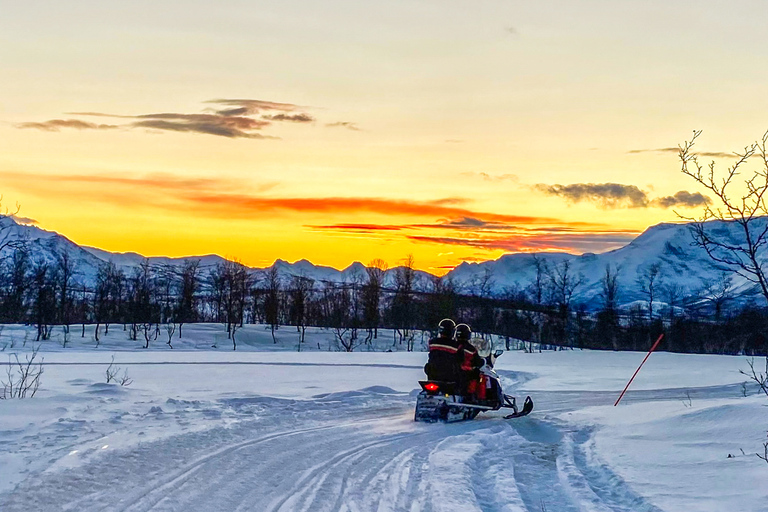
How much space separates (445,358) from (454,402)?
3.02 feet

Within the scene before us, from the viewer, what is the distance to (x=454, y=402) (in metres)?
13.8

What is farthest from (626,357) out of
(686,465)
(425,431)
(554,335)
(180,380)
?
(554,335)

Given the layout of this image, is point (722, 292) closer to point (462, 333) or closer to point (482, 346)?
point (482, 346)

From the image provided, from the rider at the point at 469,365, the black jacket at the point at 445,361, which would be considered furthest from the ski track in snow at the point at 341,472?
the black jacket at the point at 445,361

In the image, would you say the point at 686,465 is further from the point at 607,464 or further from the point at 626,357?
the point at 626,357

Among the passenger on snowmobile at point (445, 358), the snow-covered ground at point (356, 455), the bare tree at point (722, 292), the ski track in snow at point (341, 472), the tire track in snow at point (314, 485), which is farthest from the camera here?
the passenger on snowmobile at point (445, 358)

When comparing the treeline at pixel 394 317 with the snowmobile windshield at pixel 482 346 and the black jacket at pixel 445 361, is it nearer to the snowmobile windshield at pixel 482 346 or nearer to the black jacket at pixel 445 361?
the snowmobile windshield at pixel 482 346

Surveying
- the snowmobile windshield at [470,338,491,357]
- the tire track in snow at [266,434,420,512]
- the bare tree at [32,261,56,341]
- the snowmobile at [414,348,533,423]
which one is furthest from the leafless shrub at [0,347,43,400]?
the bare tree at [32,261,56,341]

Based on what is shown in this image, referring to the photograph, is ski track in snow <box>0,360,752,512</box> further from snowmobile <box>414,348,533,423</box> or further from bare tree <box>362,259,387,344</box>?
bare tree <box>362,259,387,344</box>

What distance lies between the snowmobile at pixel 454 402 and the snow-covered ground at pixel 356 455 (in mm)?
309

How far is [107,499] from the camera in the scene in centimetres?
688

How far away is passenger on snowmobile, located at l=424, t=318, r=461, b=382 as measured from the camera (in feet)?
46.8

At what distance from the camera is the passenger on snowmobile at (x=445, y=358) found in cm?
1425

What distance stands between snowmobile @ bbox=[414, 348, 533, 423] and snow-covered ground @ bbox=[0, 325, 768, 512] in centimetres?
31
